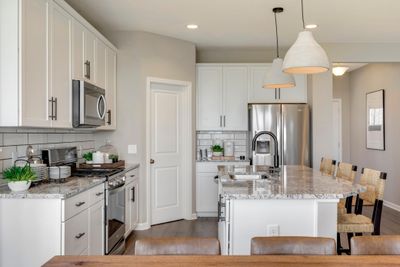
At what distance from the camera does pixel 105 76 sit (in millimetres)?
4305

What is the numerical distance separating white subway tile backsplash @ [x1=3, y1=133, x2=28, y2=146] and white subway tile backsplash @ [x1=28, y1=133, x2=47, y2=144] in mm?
65

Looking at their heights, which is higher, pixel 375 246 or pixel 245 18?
pixel 245 18

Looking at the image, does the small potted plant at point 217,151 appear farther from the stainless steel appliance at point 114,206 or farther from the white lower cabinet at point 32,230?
the white lower cabinet at point 32,230

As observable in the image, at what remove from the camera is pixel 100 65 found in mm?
4105

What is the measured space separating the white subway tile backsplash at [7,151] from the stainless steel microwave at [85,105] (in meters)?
0.57

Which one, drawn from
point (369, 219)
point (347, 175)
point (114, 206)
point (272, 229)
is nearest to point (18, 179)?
point (114, 206)

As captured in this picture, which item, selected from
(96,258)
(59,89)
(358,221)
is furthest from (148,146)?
(96,258)

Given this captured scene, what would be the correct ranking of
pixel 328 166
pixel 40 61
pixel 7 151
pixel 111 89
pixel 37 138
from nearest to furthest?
pixel 40 61 < pixel 7 151 < pixel 37 138 < pixel 328 166 < pixel 111 89

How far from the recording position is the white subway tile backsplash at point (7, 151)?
2.76 meters

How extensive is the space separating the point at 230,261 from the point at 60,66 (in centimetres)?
239

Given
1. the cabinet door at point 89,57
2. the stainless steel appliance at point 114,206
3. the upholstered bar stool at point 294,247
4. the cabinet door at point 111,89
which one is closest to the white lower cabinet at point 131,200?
the stainless steel appliance at point 114,206

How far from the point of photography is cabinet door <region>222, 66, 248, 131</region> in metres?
5.70

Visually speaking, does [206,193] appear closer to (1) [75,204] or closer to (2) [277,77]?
(2) [277,77]

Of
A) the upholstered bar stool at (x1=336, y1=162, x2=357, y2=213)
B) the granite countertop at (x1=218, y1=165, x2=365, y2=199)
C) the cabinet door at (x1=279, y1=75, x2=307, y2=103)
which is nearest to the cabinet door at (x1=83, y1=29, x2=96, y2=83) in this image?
the granite countertop at (x1=218, y1=165, x2=365, y2=199)
